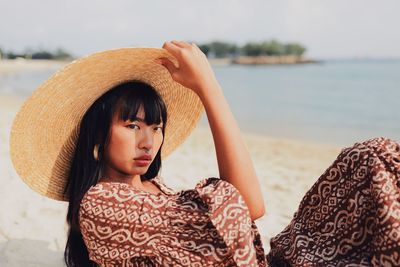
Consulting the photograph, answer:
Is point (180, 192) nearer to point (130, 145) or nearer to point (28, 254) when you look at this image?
point (130, 145)

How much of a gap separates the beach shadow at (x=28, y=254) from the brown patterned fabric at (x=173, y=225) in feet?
4.11

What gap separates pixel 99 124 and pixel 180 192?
18.8 inches

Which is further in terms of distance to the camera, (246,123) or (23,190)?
(246,123)

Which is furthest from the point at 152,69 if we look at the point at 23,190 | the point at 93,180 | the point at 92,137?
the point at 23,190

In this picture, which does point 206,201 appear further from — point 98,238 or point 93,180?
point 93,180

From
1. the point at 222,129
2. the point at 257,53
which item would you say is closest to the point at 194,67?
the point at 222,129

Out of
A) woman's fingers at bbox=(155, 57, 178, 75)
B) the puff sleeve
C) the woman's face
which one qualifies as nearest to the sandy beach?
the woman's face

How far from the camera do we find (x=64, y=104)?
186 cm

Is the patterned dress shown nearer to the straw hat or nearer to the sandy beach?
the straw hat

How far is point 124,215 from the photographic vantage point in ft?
4.74

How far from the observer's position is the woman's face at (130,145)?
1741 millimetres

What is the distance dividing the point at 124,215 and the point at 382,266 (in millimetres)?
762

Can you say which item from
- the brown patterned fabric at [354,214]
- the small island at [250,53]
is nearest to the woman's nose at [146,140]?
the brown patterned fabric at [354,214]

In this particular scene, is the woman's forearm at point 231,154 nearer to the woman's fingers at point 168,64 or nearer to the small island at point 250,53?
the woman's fingers at point 168,64
